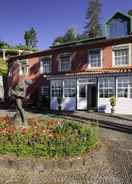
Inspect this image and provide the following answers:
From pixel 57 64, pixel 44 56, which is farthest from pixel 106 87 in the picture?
pixel 44 56

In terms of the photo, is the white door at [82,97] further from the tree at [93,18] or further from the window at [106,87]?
the tree at [93,18]

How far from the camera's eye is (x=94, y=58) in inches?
944

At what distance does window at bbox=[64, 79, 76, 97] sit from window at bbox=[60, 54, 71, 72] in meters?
3.05

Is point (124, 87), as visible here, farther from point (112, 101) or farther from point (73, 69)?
point (73, 69)

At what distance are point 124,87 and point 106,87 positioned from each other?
1.59 meters

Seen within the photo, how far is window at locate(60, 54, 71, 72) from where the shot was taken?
26.0 m

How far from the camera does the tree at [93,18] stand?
6619cm

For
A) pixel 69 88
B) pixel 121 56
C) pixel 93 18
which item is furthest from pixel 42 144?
pixel 93 18

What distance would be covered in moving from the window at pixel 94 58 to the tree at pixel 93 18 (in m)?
42.1

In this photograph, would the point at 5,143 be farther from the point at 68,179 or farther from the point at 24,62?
the point at 24,62

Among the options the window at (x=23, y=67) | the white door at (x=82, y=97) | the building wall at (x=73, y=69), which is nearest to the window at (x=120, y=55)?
the building wall at (x=73, y=69)

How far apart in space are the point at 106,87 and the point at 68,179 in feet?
49.4

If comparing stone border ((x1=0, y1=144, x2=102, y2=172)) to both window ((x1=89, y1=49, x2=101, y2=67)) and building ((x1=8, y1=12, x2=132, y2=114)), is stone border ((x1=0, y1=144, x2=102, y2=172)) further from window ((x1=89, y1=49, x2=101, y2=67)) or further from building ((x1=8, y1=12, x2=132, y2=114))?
window ((x1=89, y1=49, x2=101, y2=67))

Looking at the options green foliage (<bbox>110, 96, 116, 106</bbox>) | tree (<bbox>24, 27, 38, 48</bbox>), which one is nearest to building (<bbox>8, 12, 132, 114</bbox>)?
green foliage (<bbox>110, 96, 116, 106</bbox>)
